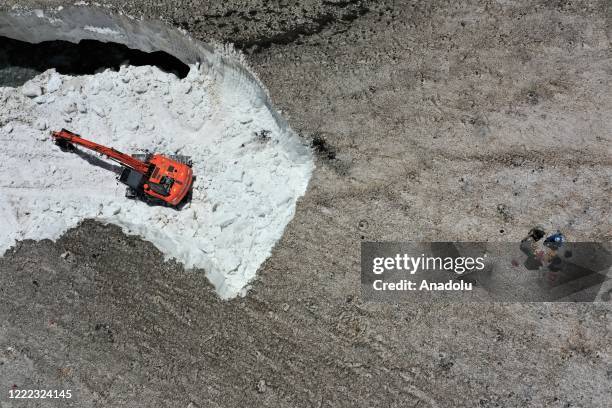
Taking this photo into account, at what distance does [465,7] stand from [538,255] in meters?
5.35

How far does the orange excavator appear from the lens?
10562 mm

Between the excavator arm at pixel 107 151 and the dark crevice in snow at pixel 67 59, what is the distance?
223cm

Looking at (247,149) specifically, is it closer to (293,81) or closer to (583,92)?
(293,81)

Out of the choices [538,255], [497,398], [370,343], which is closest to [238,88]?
[370,343]

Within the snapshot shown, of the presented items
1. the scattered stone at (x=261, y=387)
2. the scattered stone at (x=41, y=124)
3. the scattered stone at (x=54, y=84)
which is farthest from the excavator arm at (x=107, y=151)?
the scattered stone at (x=261, y=387)

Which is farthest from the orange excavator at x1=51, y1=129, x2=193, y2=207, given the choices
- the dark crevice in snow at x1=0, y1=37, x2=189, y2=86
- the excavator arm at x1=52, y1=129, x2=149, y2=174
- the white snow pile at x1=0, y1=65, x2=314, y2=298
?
the dark crevice in snow at x1=0, y1=37, x2=189, y2=86

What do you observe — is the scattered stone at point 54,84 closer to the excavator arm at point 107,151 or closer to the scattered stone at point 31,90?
the scattered stone at point 31,90

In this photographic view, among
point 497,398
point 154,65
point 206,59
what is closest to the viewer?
point 497,398

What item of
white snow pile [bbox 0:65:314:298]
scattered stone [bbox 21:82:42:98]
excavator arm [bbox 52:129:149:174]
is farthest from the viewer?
scattered stone [bbox 21:82:42:98]

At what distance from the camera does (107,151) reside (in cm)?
1056

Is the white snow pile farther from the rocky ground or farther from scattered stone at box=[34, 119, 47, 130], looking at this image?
the rocky ground

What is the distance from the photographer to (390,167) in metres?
10.2

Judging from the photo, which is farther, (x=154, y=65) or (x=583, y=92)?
(x=154, y=65)

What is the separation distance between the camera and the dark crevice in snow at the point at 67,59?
12.1 meters
